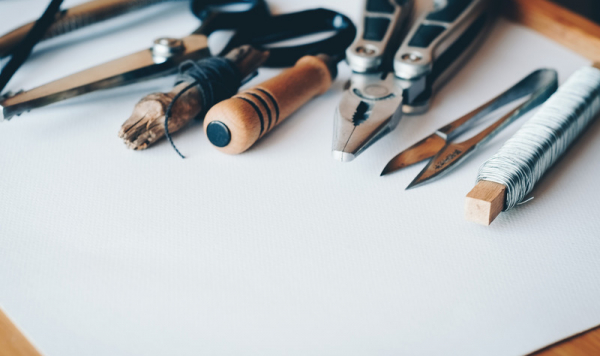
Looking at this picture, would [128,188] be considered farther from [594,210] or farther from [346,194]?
[594,210]

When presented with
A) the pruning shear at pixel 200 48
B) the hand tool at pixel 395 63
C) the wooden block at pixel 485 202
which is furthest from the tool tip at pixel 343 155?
the pruning shear at pixel 200 48

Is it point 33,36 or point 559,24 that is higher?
point 33,36

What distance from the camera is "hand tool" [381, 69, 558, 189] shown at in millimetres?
559

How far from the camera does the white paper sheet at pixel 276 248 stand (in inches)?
16.3

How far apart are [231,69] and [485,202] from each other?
31 centimetres

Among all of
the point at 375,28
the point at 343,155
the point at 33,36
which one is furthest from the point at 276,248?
the point at 33,36

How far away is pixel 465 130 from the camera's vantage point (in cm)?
61

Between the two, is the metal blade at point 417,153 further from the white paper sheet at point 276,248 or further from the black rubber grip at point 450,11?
the black rubber grip at point 450,11

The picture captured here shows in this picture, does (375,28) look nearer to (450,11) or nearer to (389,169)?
(450,11)

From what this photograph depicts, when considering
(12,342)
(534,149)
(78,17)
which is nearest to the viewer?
(12,342)

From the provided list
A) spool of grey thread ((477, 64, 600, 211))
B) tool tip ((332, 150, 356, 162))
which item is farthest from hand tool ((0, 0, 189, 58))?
spool of grey thread ((477, 64, 600, 211))

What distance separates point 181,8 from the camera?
0.86m

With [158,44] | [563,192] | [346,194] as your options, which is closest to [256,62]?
[158,44]

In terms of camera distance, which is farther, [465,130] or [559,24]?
[559,24]
